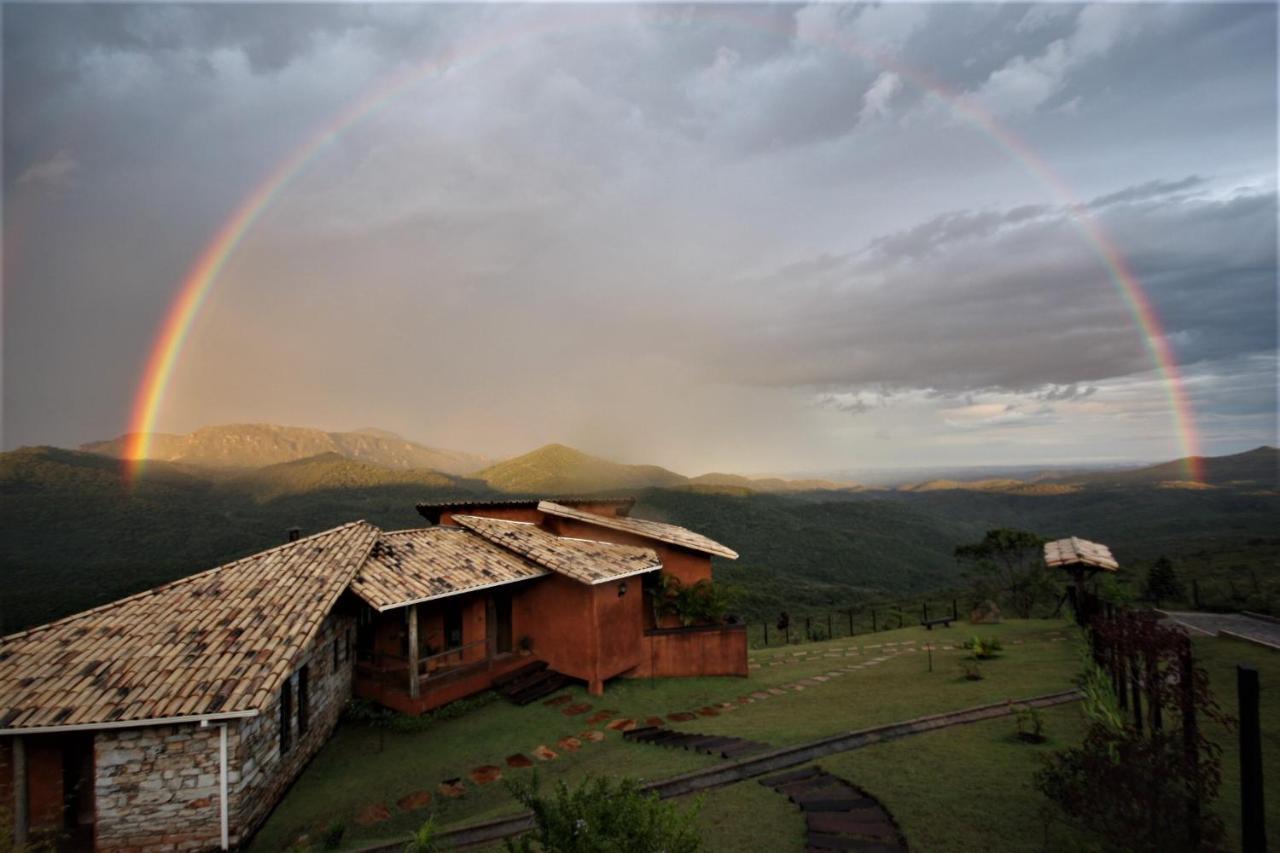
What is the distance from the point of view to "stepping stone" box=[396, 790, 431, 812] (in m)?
9.41

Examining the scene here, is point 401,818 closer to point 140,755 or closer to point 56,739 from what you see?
point 140,755

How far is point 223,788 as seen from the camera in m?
8.61

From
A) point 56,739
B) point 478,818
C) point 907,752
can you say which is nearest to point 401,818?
point 478,818

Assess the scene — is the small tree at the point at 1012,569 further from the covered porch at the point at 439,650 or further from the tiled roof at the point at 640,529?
the covered porch at the point at 439,650

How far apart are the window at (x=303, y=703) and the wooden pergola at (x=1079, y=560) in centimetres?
1773

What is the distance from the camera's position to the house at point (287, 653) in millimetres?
8617

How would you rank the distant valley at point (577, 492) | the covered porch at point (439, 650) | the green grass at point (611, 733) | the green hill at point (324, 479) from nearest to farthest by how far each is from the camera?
the green grass at point (611, 733), the covered porch at point (439, 650), the distant valley at point (577, 492), the green hill at point (324, 479)

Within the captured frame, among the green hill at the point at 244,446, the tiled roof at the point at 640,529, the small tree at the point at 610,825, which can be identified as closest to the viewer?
the small tree at the point at 610,825

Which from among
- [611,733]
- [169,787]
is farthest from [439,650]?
[169,787]

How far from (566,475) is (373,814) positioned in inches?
2670

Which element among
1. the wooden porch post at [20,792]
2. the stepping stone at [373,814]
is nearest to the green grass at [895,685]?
the stepping stone at [373,814]

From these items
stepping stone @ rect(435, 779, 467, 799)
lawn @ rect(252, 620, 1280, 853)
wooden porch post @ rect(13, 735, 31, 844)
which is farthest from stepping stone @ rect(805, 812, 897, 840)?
wooden porch post @ rect(13, 735, 31, 844)

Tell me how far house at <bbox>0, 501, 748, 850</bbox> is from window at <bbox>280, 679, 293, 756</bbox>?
1.6 inches

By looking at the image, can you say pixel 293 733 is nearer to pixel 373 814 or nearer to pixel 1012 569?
pixel 373 814
